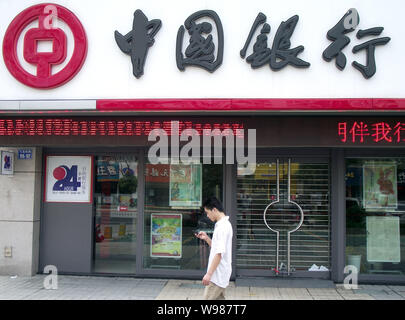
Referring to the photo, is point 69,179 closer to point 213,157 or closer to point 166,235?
point 166,235

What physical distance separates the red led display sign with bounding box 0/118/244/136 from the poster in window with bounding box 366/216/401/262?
3.42 m

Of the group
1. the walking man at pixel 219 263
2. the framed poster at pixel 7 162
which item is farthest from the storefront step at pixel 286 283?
the framed poster at pixel 7 162

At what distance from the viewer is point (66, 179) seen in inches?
352

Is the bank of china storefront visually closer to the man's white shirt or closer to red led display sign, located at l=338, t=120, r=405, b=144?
red led display sign, located at l=338, t=120, r=405, b=144

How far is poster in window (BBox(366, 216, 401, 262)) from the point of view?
8.56 metres

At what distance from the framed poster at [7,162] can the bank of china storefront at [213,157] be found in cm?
12

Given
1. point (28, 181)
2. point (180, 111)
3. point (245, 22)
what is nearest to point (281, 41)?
point (245, 22)

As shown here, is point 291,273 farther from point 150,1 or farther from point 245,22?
point 150,1

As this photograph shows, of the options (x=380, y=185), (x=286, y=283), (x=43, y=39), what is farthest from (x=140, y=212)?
(x=380, y=185)

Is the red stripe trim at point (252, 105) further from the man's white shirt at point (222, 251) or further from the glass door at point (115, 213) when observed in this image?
the man's white shirt at point (222, 251)

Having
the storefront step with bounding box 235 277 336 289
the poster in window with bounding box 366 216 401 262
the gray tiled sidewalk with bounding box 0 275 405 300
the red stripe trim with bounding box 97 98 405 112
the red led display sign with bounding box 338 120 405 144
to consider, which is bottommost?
the gray tiled sidewalk with bounding box 0 275 405 300

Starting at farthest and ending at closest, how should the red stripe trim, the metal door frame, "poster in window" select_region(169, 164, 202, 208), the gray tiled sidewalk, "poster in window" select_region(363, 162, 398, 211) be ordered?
"poster in window" select_region(169, 164, 202, 208) < "poster in window" select_region(363, 162, 398, 211) < the metal door frame < the gray tiled sidewalk < the red stripe trim

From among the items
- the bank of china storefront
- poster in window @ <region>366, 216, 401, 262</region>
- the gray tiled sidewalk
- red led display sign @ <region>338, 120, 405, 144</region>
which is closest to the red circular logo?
the bank of china storefront

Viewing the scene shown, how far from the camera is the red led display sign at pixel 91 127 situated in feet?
25.5
